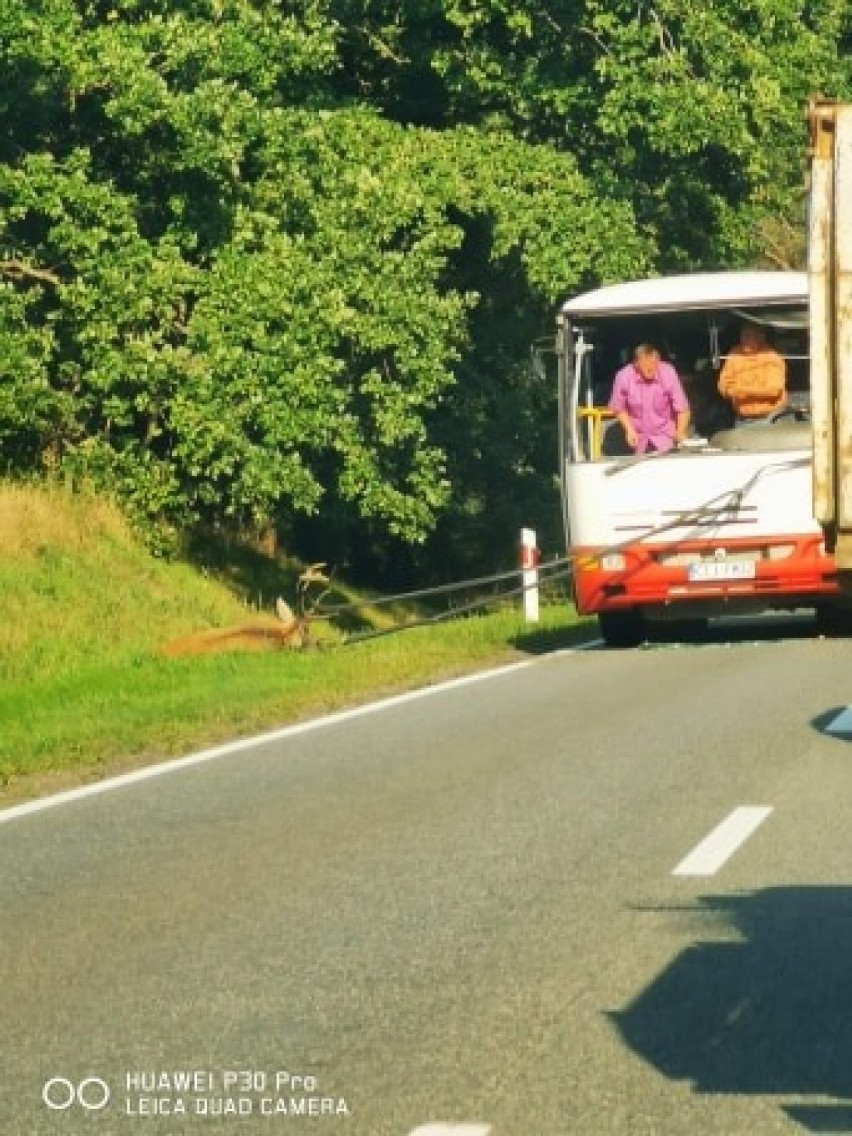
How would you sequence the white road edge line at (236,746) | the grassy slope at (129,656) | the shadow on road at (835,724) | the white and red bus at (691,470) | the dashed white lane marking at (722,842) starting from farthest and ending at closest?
the white and red bus at (691,470), the grassy slope at (129,656), the shadow on road at (835,724), the white road edge line at (236,746), the dashed white lane marking at (722,842)

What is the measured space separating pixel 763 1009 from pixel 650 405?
1663 centimetres

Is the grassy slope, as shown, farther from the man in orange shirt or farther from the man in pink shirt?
the man in orange shirt

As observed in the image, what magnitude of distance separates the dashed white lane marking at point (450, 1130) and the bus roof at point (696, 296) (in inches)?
724

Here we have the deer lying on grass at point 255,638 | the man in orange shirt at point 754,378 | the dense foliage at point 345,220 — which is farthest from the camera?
the dense foliage at point 345,220

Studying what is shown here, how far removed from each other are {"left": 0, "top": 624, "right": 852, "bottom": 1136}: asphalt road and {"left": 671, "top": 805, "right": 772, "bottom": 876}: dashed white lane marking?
0.10 feet

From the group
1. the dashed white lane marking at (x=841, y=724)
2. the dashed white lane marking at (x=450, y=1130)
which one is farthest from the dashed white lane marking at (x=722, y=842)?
the dashed white lane marking at (x=450, y=1130)

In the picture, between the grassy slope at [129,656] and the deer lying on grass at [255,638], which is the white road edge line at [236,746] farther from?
the deer lying on grass at [255,638]

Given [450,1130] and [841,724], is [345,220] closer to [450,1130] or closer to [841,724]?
[841,724]

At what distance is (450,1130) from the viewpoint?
7.39m

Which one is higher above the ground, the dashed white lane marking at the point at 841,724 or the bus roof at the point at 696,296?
the bus roof at the point at 696,296

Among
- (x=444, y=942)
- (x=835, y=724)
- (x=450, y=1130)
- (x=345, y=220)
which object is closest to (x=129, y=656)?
(x=345, y=220)

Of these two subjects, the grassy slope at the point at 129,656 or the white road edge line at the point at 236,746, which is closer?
the white road edge line at the point at 236,746

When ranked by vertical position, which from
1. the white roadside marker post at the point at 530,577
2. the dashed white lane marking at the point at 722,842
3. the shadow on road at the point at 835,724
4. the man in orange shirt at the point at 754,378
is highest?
the man in orange shirt at the point at 754,378

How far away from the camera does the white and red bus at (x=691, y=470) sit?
82.8 ft
